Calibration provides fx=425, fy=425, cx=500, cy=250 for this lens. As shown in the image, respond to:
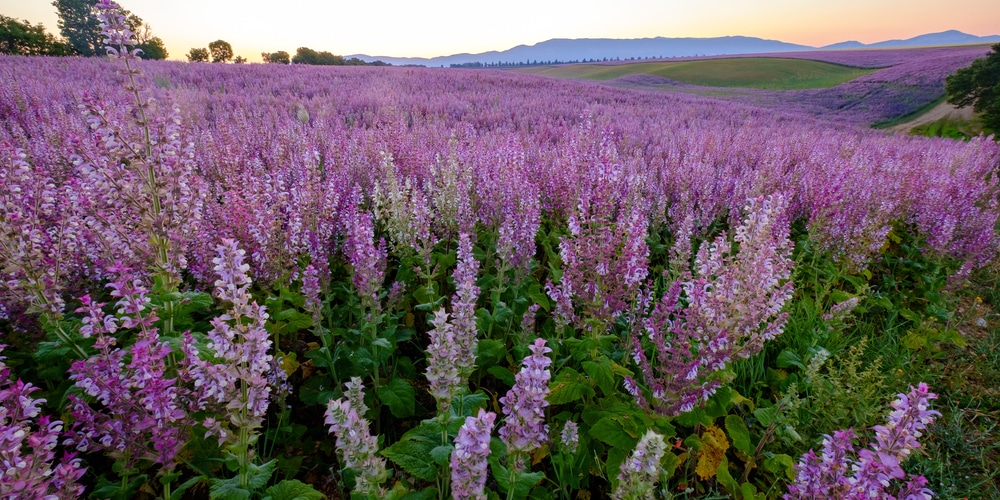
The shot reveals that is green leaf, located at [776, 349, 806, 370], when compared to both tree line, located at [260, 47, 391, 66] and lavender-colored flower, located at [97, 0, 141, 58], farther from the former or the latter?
tree line, located at [260, 47, 391, 66]

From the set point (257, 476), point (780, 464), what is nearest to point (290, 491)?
point (257, 476)

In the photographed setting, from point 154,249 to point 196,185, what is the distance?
46 cm

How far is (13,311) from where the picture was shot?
7.58 feet

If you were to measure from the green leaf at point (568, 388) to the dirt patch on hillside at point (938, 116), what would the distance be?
1055 inches

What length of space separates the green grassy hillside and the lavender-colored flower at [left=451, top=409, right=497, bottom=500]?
48.7 meters

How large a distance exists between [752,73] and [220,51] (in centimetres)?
6074

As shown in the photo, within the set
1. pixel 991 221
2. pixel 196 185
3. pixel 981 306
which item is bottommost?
pixel 981 306

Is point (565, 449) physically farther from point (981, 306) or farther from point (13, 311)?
point (981, 306)

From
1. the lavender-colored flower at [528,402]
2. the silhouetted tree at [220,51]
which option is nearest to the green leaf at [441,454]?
the lavender-colored flower at [528,402]

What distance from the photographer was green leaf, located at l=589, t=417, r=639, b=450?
2.20m

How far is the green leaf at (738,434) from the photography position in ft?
8.22

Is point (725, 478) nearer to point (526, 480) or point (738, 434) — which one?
point (738, 434)

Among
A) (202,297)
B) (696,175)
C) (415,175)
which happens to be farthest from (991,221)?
(202,297)

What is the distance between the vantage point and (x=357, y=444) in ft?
4.84
